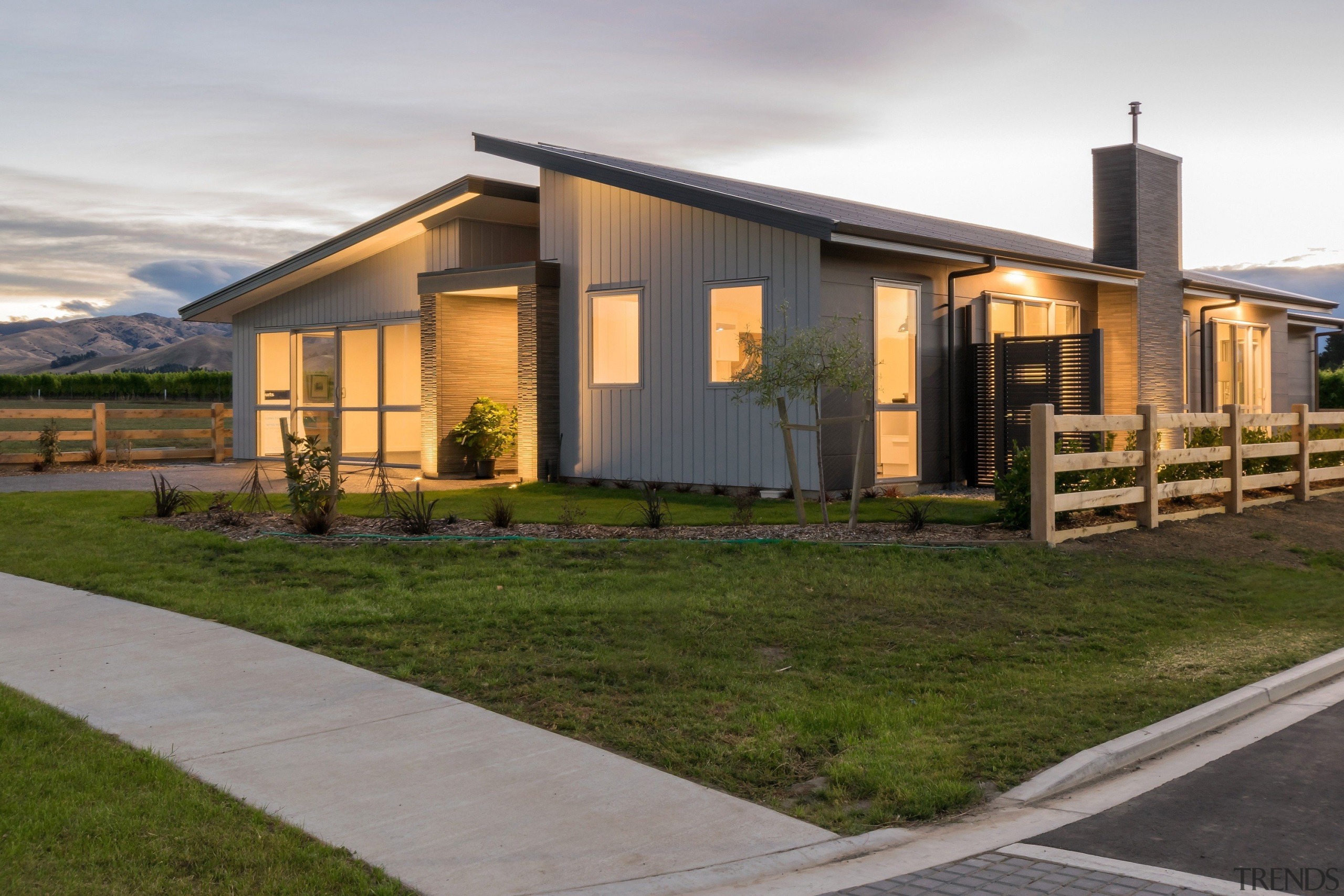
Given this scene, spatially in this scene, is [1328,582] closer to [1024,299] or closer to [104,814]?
[1024,299]

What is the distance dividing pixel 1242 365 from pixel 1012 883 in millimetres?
22968

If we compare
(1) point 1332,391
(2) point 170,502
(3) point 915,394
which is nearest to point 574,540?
(2) point 170,502

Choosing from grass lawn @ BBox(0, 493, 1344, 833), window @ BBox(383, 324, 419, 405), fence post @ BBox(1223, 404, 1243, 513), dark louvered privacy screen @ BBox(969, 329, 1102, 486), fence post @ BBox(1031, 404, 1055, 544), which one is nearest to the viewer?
grass lawn @ BBox(0, 493, 1344, 833)

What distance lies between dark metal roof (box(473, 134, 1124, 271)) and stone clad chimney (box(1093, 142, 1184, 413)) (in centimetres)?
124

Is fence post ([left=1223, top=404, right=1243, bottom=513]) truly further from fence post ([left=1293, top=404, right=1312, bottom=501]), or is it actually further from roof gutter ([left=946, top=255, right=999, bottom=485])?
roof gutter ([left=946, top=255, right=999, bottom=485])

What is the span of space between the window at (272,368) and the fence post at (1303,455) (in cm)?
1724

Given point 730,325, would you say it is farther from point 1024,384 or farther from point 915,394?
point 1024,384

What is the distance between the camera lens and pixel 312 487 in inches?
455

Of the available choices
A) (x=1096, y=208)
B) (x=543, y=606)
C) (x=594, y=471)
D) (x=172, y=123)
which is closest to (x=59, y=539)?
(x=543, y=606)

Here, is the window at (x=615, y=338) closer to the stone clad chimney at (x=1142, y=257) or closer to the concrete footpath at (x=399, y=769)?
the stone clad chimney at (x=1142, y=257)

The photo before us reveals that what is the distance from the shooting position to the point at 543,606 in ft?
25.8

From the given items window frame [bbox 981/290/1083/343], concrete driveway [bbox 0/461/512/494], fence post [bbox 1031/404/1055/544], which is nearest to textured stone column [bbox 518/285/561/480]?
concrete driveway [bbox 0/461/512/494]

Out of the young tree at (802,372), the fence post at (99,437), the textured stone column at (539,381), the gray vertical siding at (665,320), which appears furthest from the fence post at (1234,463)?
the fence post at (99,437)

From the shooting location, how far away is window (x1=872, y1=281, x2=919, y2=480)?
Result: 1484 centimetres
